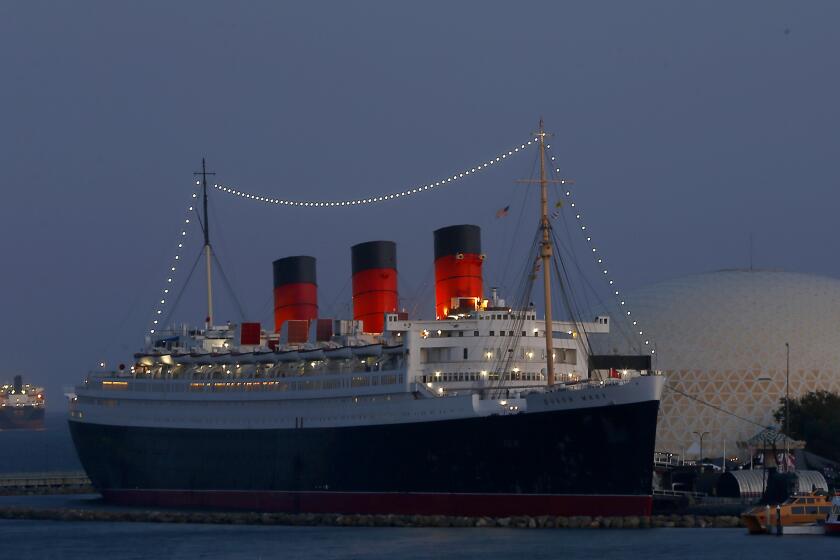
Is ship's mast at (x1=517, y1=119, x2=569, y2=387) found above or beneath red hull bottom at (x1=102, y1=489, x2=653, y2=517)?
above

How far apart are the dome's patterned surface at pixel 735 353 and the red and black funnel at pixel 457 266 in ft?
78.7

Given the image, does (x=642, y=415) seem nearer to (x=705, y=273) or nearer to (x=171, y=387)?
(x=171, y=387)

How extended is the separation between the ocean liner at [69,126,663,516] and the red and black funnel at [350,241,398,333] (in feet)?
0.26

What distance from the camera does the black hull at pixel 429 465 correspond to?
63.9m

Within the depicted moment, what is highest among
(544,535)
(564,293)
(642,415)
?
(564,293)

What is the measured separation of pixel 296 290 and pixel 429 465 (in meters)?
19.4

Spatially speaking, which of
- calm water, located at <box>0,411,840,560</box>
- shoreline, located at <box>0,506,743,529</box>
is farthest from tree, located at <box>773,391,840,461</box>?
calm water, located at <box>0,411,840,560</box>

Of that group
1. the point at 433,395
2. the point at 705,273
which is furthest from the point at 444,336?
the point at 705,273

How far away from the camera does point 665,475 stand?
77.6 meters

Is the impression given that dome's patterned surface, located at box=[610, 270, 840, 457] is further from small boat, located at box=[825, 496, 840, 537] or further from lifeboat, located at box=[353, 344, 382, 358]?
small boat, located at box=[825, 496, 840, 537]

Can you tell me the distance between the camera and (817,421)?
91438 mm

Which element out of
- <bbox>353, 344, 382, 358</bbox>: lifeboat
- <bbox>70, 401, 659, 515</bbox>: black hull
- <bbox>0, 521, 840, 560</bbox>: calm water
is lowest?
→ <bbox>0, 521, 840, 560</bbox>: calm water

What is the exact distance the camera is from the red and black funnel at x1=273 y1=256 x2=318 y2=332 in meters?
84.8

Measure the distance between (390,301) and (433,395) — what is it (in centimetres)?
1048
